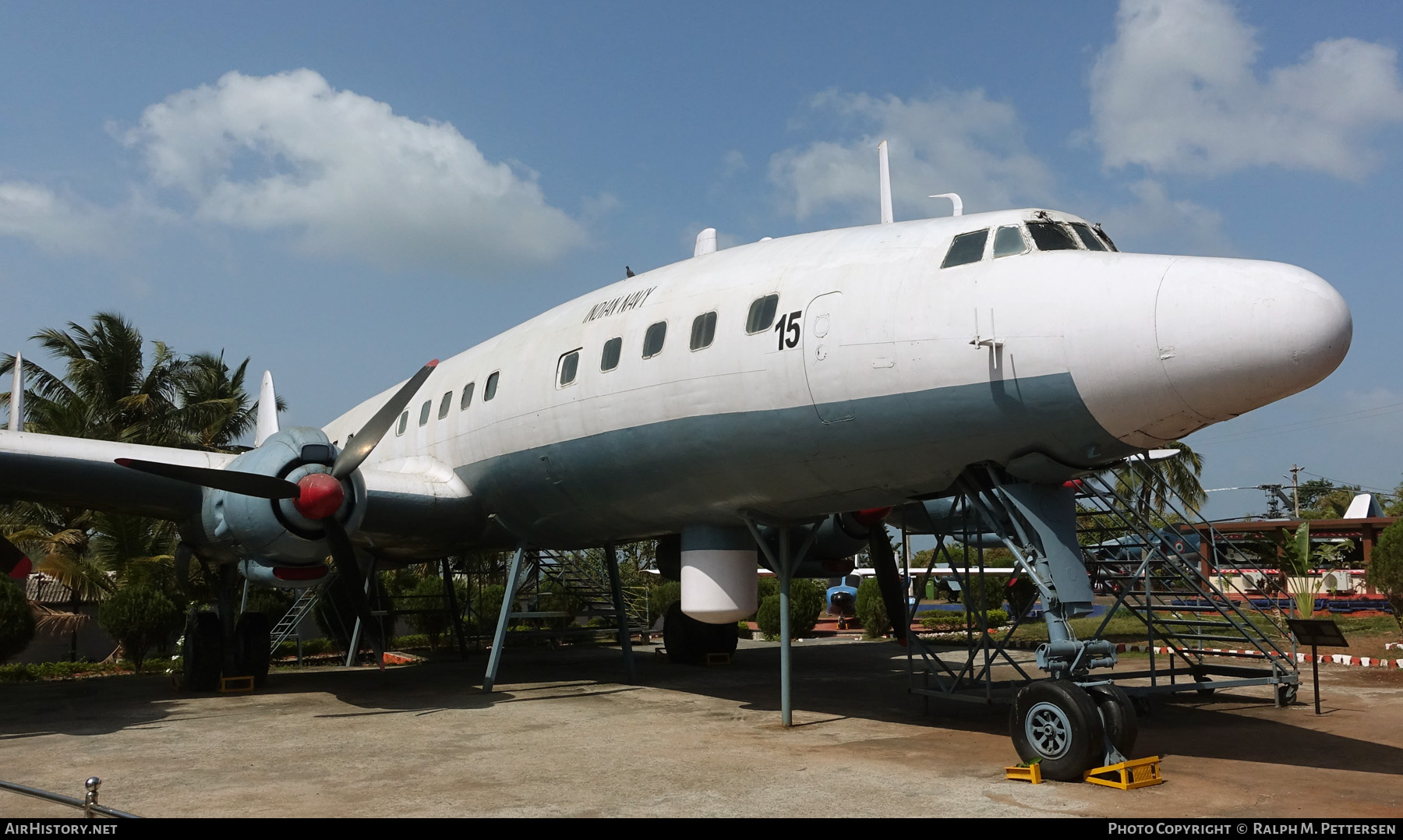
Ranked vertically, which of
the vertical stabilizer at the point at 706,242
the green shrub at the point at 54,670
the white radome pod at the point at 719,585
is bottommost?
the green shrub at the point at 54,670

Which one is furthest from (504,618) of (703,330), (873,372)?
(873,372)

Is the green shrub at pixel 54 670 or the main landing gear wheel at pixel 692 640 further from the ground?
the main landing gear wheel at pixel 692 640

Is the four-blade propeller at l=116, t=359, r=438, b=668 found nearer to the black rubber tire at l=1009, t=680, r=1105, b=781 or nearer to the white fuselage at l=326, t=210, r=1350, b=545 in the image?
Answer: the white fuselage at l=326, t=210, r=1350, b=545

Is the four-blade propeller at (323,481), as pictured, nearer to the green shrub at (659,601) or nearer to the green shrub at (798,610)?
the green shrub at (798,610)

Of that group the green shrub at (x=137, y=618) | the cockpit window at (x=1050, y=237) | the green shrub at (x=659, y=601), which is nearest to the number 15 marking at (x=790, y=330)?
the cockpit window at (x=1050, y=237)

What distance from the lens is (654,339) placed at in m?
10.4

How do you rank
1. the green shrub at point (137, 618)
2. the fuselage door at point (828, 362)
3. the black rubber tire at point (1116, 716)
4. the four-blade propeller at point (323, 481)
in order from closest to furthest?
the black rubber tire at point (1116, 716)
the fuselage door at point (828, 362)
the four-blade propeller at point (323, 481)
the green shrub at point (137, 618)

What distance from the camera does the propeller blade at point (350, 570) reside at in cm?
1152

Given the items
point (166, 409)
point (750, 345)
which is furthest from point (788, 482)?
point (166, 409)

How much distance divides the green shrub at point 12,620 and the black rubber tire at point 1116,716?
18.3 meters

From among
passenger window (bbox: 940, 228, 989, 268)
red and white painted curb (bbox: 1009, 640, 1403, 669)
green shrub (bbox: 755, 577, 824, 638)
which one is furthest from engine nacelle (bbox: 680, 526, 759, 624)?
green shrub (bbox: 755, 577, 824, 638)

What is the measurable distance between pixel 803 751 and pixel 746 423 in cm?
286

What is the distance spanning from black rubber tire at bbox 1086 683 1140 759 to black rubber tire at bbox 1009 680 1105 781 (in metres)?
0.11

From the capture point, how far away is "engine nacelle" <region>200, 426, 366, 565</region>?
453 inches
